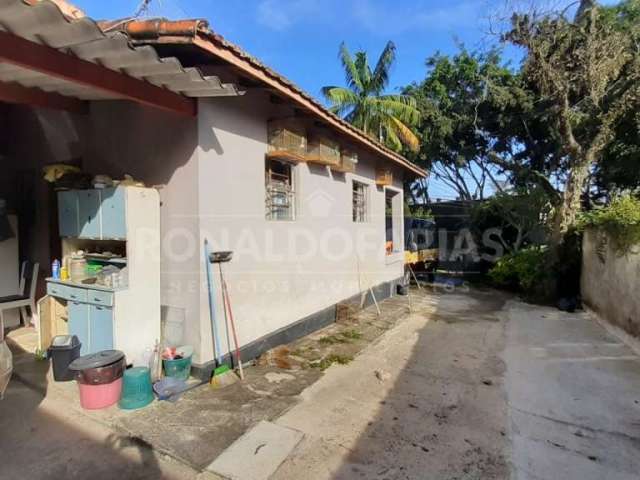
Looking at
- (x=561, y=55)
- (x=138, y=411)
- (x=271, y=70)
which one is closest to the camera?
(x=138, y=411)

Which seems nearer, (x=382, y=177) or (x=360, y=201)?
(x=360, y=201)

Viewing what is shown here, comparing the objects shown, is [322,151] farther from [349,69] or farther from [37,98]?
[349,69]

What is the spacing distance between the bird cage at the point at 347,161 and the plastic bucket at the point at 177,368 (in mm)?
4206

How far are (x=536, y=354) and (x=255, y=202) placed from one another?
4695mm

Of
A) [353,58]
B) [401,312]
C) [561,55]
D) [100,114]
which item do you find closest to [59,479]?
[100,114]

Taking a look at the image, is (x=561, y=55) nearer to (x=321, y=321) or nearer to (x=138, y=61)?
(x=321, y=321)

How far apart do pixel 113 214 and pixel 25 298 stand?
3149 millimetres

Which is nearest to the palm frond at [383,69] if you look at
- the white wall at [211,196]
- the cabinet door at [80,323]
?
the white wall at [211,196]

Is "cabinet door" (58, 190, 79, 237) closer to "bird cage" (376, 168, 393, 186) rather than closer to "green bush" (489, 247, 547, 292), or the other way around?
"bird cage" (376, 168, 393, 186)

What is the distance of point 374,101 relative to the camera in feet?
47.9

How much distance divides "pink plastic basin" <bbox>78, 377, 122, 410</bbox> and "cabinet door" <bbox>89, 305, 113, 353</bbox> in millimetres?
460

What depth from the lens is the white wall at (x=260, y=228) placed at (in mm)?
4125

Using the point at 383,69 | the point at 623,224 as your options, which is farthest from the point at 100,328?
Result: the point at 383,69

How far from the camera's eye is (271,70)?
394 centimetres
